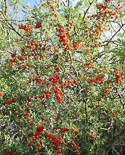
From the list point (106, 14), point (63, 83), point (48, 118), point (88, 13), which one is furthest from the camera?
point (88, 13)

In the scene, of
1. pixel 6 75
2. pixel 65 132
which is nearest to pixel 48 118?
pixel 65 132

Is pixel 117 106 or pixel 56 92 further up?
pixel 56 92

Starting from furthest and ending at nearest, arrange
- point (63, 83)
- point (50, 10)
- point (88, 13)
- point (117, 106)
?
point (88, 13) < point (117, 106) < point (50, 10) < point (63, 83)

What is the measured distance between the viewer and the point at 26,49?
394cm

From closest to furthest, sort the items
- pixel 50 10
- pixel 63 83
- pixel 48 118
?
pixel 48 118 < pixel 63 83 < pixel 50 10

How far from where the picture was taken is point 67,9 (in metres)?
4.30

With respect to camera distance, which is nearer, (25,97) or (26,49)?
(25,97)

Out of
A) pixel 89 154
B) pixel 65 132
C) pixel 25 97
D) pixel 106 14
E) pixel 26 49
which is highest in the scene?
pixel 106 14

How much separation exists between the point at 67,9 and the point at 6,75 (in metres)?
1.73

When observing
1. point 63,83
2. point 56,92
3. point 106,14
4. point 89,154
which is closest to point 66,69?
point 63,83

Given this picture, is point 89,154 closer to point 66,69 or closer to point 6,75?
point 66,69

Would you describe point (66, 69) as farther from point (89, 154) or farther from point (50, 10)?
point (89, 154)

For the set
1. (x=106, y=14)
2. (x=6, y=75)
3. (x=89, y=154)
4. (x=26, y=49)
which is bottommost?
(x=89, y=154)

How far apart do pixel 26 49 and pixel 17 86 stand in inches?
29.1
